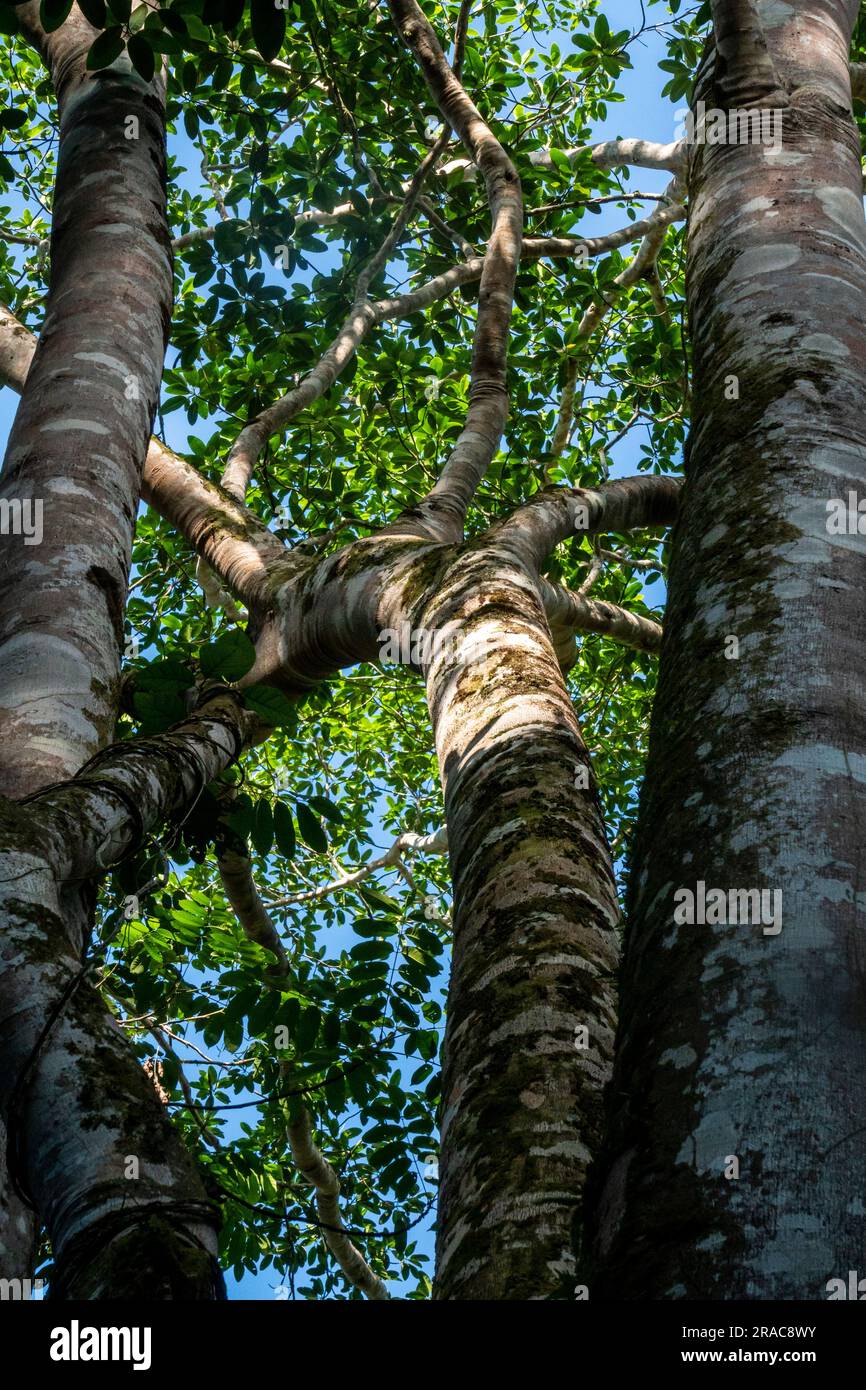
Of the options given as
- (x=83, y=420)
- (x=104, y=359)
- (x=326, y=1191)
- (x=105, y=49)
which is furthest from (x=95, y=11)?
(x=326, y=1191)

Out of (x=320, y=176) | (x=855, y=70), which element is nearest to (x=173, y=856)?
(x=855, y=70)

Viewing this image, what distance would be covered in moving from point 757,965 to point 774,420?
0.83 m

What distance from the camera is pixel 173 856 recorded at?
362 centimetres

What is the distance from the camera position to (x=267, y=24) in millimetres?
2994

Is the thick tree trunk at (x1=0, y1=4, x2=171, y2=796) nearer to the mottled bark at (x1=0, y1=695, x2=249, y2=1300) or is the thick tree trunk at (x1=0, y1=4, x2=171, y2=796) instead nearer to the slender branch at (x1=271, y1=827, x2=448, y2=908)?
the mottled bark at (x1=0, y1=695, x2=249, y2=1300)

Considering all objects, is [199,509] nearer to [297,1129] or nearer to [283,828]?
[283,828]

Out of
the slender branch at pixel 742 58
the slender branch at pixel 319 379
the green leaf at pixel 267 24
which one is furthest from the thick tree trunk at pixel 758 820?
the slender branch at pixel 319 379

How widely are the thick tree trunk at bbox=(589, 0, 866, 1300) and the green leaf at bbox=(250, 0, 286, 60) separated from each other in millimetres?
1615

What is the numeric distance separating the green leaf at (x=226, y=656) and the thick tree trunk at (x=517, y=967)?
1.56 feet

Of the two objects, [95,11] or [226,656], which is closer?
[226,656]

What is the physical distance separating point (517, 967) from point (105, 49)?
2.99 meters

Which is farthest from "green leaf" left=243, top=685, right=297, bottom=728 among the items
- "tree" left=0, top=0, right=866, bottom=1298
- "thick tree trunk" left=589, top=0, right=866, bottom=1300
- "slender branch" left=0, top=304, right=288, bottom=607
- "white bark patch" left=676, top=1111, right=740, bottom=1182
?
"white bark patch" left=676, top=1111, right=740, bottom=1182

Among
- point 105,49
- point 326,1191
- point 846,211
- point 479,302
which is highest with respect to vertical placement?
point 479,302

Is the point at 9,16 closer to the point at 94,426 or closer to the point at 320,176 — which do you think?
the point at 94,426
